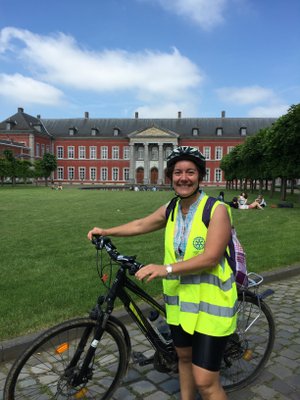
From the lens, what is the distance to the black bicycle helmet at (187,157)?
92.7 inches

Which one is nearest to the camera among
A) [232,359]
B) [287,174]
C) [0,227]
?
[232,359]

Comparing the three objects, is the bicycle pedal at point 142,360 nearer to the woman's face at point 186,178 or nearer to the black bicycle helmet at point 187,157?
the woman's face at point 186,178

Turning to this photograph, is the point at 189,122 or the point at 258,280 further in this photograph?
the point at 189,122

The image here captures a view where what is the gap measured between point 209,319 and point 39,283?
13.3 ft

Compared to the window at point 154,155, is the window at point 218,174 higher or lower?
lower

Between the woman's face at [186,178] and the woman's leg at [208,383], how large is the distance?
109 centimetres

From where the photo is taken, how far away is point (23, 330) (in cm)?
399

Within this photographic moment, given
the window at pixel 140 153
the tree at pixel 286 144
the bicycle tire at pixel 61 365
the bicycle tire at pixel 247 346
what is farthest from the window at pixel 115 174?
the bicycle tire at pixel 61 365

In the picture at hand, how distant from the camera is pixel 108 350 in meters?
2.88

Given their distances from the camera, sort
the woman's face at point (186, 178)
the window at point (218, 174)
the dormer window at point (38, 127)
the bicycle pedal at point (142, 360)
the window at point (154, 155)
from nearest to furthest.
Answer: the woman's face at point (186, 178) → the bicycle pedal at point (142, 360) → the dormer window at point (38, 127) → the window at point (218, 174) → the window at point (154, 155)

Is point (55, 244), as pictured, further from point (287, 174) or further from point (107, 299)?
point (287, 174)

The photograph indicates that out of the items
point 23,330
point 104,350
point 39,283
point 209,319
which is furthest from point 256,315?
point 39,283

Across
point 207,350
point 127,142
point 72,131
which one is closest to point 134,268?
point 207,350

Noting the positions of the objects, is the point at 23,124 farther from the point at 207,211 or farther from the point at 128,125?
the point at 207,211
